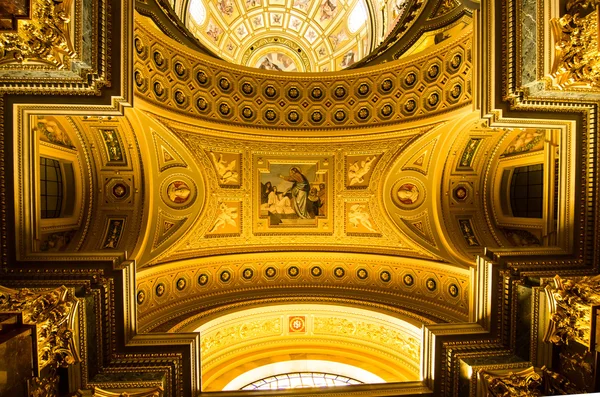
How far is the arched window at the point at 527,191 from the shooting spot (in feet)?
31.8

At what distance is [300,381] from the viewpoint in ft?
34.7

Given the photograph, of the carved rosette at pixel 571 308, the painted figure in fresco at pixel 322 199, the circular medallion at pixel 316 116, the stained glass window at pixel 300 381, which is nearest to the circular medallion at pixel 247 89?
the circular medallion at pixel 316 116

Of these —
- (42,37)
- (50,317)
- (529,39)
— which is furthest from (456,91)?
(50,317)

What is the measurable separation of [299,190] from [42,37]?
753 centimetres

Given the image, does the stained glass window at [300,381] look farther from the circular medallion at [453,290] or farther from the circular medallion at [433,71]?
the circular medallion at [433,71]

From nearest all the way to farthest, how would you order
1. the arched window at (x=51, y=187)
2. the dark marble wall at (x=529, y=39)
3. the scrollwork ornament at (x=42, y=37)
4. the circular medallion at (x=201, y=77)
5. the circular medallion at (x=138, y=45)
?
the scrollwork ornament at (x=42, y=37)
the dark marble wall at (x=529, y=39)
the circular medallion at (x=138, y=45)
the arched window at (x=51, y=187)
the circular medallion at (x=201, y=77)

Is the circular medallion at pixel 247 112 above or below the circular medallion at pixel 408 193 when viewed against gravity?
above

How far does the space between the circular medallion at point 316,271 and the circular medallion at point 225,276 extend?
2.77 metres

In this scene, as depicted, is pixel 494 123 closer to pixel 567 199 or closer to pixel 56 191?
pixel 567 199

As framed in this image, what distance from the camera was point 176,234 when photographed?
10422 millimetres

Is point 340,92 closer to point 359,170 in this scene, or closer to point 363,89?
point 363,89

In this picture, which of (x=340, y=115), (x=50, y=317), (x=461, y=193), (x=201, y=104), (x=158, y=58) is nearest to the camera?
(x=50, y=317)

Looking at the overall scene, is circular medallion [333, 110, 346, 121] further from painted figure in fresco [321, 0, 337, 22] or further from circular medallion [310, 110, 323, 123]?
painted figure in fresco [321, 0, 337, 22]

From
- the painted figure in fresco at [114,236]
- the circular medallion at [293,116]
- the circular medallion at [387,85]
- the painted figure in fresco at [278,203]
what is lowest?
the painted figure in fresco at [114,236]
